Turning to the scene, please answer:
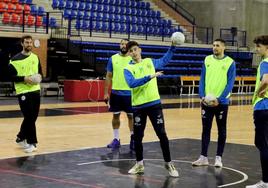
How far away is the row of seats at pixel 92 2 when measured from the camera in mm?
28403

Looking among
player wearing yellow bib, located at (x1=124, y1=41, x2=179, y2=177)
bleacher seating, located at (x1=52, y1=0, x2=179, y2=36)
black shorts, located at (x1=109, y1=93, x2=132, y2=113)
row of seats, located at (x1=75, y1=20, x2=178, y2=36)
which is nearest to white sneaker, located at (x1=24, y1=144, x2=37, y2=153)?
black shorts, located at (x1=109, y1=93, x2=132, y2=113)

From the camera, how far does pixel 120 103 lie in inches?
409

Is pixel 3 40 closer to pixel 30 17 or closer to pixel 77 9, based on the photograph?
pixel 30 17

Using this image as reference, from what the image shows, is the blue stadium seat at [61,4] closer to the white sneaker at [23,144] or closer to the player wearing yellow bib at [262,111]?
the white sneaker at [23,144]

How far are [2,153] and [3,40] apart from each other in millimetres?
15269

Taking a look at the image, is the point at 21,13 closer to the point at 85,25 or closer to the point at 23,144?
the point at 85,25

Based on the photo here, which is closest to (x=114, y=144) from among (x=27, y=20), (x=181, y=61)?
(x=27, y=20)

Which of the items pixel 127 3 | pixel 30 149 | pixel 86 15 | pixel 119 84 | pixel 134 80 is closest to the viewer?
pixel 134 80

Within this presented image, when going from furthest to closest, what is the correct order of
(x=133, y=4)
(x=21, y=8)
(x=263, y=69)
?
(x=133, y=4), (x=21, y=8), (x=263, y=69)

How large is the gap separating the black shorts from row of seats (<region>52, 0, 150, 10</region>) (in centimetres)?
1840

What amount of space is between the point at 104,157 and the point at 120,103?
1175mm

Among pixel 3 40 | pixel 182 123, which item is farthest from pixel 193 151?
pixel 3 40

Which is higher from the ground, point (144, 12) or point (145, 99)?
point (144, 12)

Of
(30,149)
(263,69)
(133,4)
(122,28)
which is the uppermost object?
(133,4)
